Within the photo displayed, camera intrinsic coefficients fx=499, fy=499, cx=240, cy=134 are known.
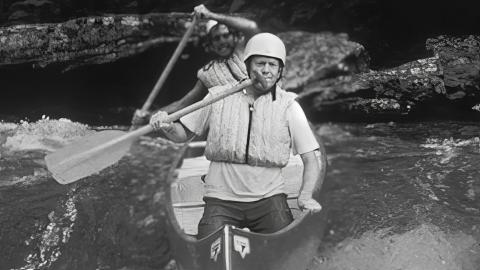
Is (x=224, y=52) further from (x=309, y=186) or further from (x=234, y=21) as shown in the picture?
(x=309, y=186)

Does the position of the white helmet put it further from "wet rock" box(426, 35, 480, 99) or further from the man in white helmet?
"wet rock" box(426, 35, 480, 99)

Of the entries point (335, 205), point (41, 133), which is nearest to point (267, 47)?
point (335, 205)

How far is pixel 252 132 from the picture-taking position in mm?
3078

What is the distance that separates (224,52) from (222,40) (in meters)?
0.15

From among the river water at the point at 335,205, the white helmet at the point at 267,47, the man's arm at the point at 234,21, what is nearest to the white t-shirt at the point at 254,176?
the white helmet at the point at 267,47

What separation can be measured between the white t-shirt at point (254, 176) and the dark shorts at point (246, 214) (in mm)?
36

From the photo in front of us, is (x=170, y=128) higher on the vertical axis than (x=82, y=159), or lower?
higher

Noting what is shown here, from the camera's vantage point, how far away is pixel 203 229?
300 cm

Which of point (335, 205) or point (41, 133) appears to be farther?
point (41, 133)

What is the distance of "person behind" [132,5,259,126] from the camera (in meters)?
4.62

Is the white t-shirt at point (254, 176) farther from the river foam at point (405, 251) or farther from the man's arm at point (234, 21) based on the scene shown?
the man's arm at point (234, 21)

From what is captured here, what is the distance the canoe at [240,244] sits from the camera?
9.08 ft

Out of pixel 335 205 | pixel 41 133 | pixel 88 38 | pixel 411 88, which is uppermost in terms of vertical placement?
pixel 88 38

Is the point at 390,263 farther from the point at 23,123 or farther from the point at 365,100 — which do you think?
the point at 23,123
